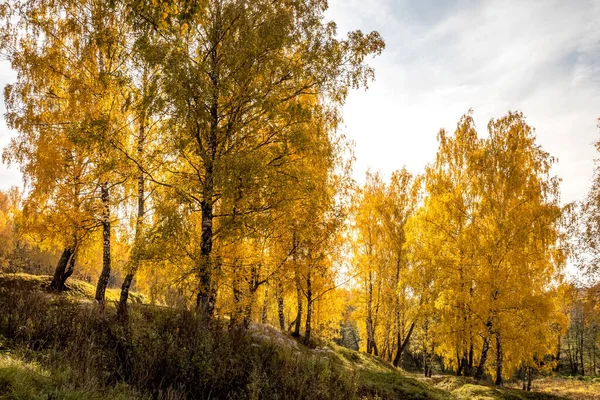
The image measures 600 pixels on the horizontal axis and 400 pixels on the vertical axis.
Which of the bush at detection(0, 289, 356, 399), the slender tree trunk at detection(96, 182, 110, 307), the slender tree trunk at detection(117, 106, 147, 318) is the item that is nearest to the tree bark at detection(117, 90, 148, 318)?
the slender tree trunk at detection(117, 106, 147, 318)

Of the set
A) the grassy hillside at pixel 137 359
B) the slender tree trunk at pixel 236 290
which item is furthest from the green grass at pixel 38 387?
the slender tree trunk at pixel 236 290

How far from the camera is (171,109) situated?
722 cm

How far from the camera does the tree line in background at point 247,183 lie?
737cm

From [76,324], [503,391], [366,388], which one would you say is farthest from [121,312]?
[503,391]

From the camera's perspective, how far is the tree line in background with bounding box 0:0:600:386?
7371 mm

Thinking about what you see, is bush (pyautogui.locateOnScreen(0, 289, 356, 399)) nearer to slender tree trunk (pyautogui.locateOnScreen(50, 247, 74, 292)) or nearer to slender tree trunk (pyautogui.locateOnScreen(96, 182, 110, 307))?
slender tree trunk (pyautogui.locateOnScreen(96, 182, 110, 307))

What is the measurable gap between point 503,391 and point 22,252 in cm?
5042

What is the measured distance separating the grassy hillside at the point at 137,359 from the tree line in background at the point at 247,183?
4.73 feet

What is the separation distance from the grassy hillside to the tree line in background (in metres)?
1.44

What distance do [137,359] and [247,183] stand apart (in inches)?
140

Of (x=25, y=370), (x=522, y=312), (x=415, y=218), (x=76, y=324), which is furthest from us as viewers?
(x=415, y=218)

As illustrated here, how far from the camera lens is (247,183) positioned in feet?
22.7

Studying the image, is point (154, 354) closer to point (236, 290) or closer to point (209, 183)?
point (209, 183)

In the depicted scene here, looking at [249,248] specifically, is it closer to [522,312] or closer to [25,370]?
[25,370]
